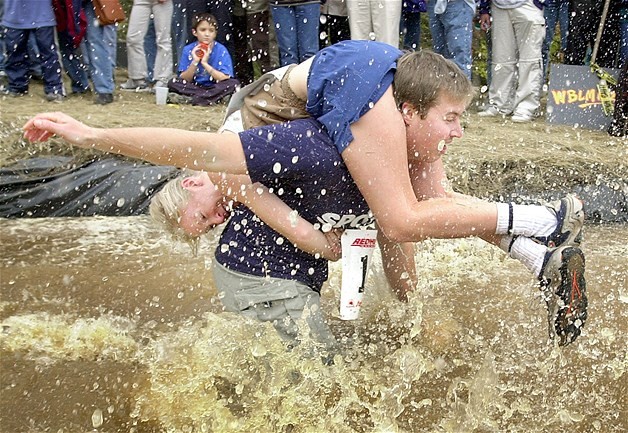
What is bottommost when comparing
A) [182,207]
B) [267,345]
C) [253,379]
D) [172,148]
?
[253,379]

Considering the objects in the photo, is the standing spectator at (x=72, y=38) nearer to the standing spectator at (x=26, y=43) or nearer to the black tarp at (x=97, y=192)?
the standing spectator at (x=26, y=43)

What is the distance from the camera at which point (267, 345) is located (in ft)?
10.8

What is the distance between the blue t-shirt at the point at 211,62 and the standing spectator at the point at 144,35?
349 mm

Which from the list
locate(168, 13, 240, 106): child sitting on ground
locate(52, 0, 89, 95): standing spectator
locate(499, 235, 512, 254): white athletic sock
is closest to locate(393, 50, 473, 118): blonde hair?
locate(499, 235, 512, 254): white athletic sock

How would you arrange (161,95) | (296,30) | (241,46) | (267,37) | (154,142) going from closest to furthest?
1. (154,142)
2. (296,30)
3. (161,95)
4. (267,37)
5. (241,46)

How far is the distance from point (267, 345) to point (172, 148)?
2.92ft

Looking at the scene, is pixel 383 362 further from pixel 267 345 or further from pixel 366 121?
pixel 366 121

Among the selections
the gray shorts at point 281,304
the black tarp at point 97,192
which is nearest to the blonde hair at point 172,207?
the gray shorts at point 281,304

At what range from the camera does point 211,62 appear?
770 centimetres

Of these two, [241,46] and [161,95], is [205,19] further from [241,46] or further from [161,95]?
[161,95]

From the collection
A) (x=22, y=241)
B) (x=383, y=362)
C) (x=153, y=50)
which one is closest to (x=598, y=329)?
(x=383, y=362)

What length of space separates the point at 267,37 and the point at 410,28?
1327 mm

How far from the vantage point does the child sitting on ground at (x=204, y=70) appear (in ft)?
24.9

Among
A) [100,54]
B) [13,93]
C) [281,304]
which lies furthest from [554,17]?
[281,304]
